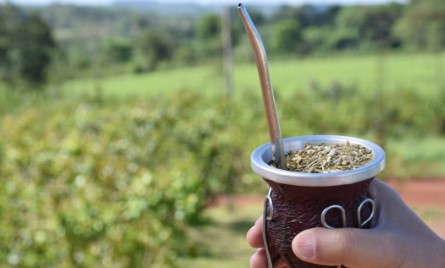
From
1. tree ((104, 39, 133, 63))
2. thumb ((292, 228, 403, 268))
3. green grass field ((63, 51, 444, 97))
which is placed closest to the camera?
thumb ((292, 228, 403, 268))

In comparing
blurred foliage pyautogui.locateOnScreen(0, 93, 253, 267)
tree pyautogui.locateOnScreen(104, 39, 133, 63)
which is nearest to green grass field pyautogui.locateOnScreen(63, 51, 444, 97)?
tree pyautogui.locateOnScreen(104, 39, 133, 63)

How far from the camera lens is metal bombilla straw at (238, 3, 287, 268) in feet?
2.32

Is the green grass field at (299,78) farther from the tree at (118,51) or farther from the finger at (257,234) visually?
the finger at (257,234)

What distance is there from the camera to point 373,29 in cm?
774

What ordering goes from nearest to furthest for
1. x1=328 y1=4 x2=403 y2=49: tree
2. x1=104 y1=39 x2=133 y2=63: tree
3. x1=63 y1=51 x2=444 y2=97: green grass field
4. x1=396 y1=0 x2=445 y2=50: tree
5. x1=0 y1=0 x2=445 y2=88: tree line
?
x1=328 y1=4 x2=403 y2=49: tree
x1=0 y1=0 x2=445 y2=88: tree line
x1=396 y1=0 x2=445 y2=50: tree
x1=63 y1=51 x2=444 y2=97: green grass field
x1=104 y1=39 x2=133 y2=63: tree

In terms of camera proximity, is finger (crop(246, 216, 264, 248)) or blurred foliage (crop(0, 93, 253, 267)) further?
blurred foliage (crop(0, 93, 253, 267))

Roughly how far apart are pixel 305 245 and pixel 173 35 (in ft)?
31.3

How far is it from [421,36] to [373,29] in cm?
144

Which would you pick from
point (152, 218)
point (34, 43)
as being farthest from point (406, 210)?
point (34, 43)

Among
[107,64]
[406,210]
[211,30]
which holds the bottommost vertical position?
[107,64]

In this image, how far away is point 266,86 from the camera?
0.72 meters

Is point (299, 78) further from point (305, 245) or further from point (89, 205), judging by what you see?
point (305, 245)

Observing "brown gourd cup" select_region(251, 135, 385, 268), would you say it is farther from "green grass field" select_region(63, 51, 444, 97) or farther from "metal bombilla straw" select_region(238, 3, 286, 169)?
"green grass field" select_region(63, 51, 444, 97)

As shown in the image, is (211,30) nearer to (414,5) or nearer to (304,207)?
(414,5)
